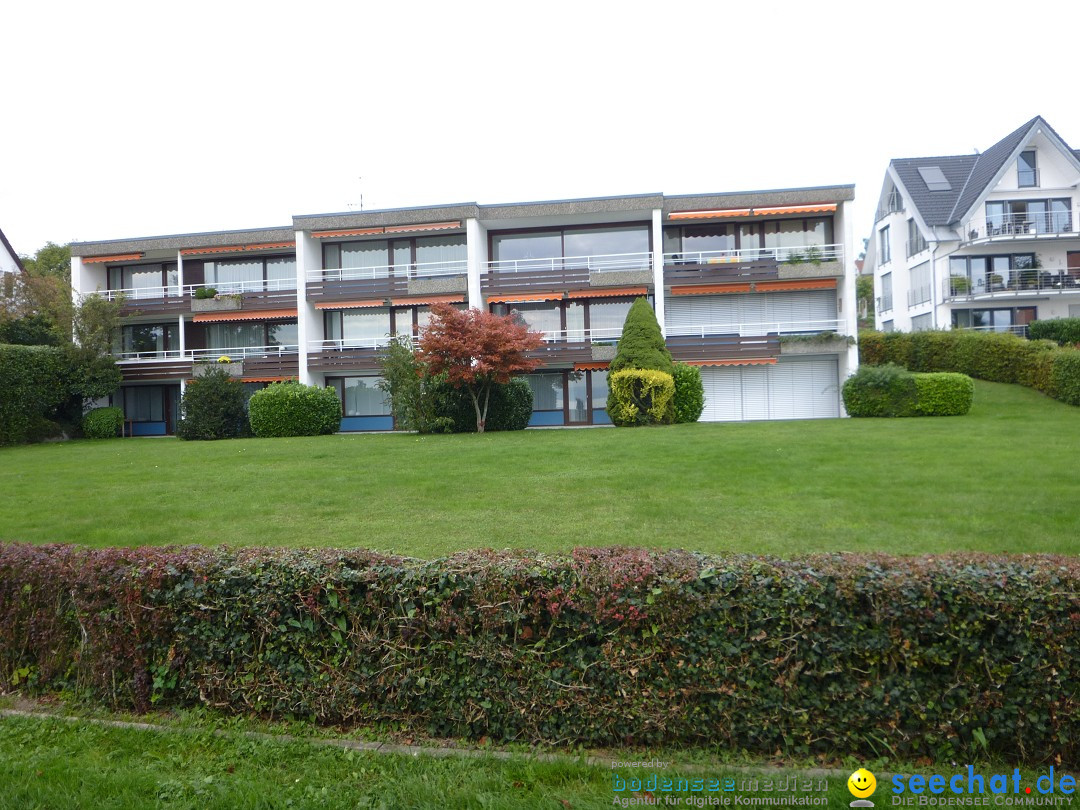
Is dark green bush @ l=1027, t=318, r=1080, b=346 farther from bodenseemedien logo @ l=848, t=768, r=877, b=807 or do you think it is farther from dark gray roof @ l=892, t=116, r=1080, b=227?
bodenseemedien logo @ l=848, t=768, r=877, b=807

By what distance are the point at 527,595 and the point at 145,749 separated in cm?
266

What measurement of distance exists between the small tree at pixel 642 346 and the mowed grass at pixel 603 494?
264 inches

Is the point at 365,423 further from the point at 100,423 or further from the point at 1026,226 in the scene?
the point at 1026,226

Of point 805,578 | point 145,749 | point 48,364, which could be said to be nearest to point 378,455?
point 145,749

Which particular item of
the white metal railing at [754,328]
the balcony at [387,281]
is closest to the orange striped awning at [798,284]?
the white metal railing at [754,328]

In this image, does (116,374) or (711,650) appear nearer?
(711,650)

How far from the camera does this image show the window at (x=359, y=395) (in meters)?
34.7

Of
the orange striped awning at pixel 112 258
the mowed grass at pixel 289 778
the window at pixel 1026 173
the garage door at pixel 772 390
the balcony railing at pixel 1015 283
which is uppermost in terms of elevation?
the window at pixel 1026 173

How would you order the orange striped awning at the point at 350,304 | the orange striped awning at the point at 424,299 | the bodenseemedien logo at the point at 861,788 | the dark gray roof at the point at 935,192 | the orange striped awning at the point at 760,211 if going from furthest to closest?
the dark gray roof at the point at 935,192, the orange striped awning at the point at 350,304, the orange striped awning at the point at 424,299, the orange striped awning at the point at 760,211, the bodenseemedien logo at the point at 861,788

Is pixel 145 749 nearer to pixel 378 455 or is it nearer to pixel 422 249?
pixel 378 455

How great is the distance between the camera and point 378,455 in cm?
1817

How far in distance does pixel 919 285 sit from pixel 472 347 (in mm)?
30426

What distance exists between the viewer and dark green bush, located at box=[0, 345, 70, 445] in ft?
88.7

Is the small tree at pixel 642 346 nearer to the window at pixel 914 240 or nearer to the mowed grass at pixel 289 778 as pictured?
the mowed grass at pixel 289 778
